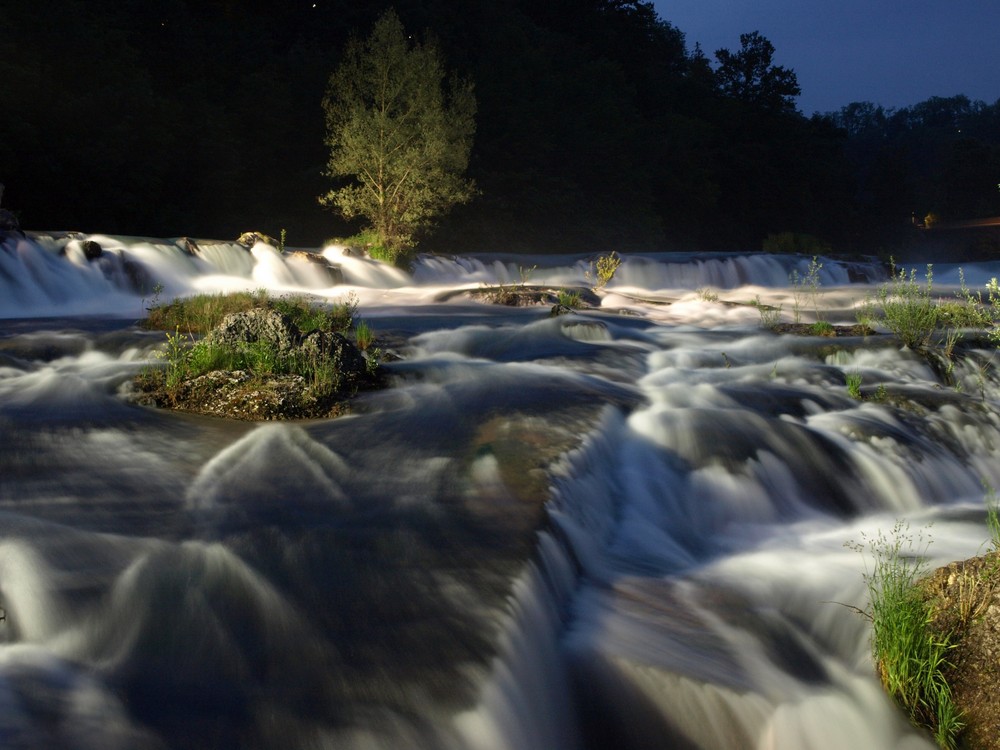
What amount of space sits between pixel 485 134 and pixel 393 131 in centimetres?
1691

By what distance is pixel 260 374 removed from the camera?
766 cm

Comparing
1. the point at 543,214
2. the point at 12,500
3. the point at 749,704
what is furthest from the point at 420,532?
the point at 543,214

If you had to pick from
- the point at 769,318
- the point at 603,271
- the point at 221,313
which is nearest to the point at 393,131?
the point at 603,271

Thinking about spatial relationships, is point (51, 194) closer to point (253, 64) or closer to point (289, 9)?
point (253, 64)

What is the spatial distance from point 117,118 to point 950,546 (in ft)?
89.2

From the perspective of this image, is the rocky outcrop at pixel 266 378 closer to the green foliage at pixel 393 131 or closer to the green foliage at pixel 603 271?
the green foliage at pixel 603 271

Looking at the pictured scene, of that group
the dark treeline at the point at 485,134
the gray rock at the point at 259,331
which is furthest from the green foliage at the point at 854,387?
the dark treeline at the point at 485,134

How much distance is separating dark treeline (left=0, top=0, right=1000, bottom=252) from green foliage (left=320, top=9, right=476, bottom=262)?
3.04 m

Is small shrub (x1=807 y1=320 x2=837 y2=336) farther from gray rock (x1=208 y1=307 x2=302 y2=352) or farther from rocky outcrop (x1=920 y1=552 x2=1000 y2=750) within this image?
rocky outcrop (x1=920 y1=552 x2=1000 y2=750)

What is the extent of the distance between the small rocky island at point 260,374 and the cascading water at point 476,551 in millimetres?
272

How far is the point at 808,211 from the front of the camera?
57750 millimetres

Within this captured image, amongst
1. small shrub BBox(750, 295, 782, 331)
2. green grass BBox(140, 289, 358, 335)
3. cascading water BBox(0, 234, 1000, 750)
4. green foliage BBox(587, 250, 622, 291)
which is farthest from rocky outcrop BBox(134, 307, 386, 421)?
green foliage BBox(587, 250, 622, 291)

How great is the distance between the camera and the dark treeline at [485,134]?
25.8 meters

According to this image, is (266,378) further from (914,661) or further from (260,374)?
(914,661)
